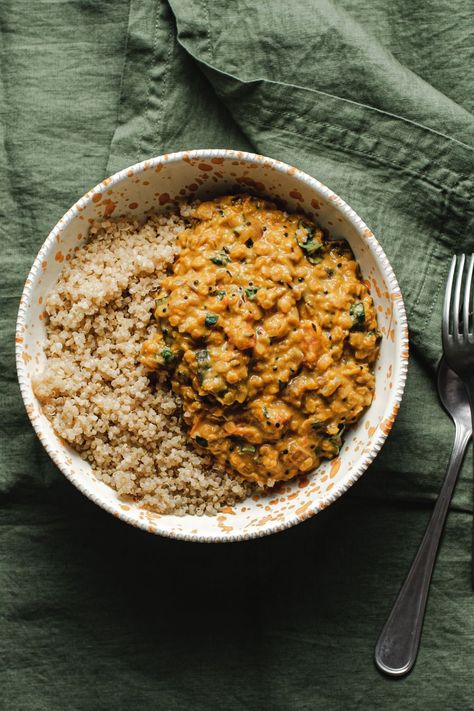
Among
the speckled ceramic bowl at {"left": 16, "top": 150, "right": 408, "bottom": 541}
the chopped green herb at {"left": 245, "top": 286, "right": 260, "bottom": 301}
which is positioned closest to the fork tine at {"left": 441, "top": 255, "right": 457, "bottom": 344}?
the speckled ceramic bowl at {"left": 16, "top": 150, "right": 408, "bottom": 541}

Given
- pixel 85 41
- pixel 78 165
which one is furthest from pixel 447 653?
pixel 85 41

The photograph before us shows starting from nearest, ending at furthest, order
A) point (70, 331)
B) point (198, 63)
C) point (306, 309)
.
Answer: point (306, 309) → point (70, 331) → point (198, 63)

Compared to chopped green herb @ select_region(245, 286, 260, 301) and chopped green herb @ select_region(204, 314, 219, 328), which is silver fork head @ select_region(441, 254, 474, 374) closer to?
chopped green herb @ select_region(245, 286, 260, 301)

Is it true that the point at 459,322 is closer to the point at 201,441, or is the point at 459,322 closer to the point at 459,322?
the point at 459,322

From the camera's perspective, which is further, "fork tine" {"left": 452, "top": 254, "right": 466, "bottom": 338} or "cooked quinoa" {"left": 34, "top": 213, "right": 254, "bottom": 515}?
"fork tine" {"left": 452, "top": 254, "right": 466, "bottom": 338}

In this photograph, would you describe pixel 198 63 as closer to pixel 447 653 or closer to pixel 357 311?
pixel 357 311

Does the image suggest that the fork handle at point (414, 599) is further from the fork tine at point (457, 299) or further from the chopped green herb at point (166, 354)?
the chopped green herb at point (166, 354)

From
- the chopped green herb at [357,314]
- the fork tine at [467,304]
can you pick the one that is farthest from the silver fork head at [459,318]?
the chopped green herb at [357,314]
